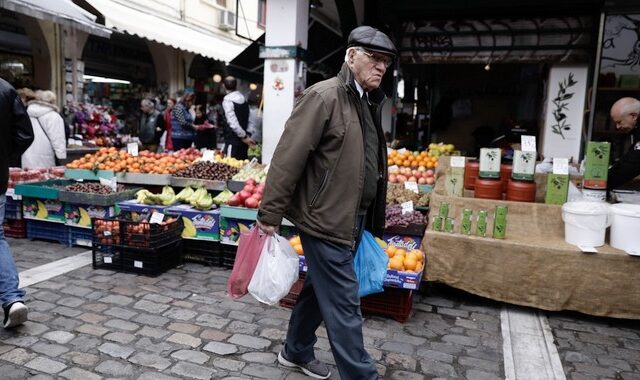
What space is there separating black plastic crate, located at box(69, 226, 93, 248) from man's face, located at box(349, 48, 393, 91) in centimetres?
449

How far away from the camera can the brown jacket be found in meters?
2.62

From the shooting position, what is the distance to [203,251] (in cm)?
555

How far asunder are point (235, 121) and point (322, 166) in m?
5.97

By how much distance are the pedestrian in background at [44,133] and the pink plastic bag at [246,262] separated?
5.28 m

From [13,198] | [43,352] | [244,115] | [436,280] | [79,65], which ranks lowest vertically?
[43,352]

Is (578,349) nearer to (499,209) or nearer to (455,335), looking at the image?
(455,335)

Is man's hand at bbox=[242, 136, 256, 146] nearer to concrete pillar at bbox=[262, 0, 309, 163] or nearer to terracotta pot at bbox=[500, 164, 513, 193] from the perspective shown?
concrete pillar at bbox=[262, 0, 309, 163]

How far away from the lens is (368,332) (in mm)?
3906

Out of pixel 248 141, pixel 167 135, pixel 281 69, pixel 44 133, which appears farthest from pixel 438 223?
pixel 167 135

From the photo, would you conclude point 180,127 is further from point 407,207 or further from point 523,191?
Answer: point 523,191

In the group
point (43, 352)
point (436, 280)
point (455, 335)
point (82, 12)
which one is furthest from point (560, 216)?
point (82, 12)

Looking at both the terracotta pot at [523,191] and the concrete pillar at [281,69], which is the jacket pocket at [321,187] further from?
the concrete pillar at [281,69]

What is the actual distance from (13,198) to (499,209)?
19.0 ft

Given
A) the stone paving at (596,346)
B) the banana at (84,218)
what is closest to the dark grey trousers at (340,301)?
the stone paving at (596,346)
